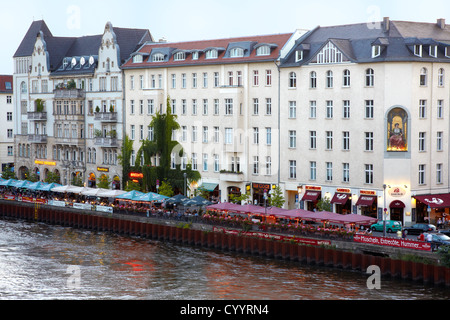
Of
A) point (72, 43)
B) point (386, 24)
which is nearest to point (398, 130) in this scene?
point (386, 24)

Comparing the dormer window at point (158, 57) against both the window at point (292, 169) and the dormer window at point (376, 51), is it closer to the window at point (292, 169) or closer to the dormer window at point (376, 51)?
the window at point (292, 169)

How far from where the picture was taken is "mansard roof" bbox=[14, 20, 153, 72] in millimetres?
114562

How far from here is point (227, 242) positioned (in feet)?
262

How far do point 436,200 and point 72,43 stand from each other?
63830 millimetres

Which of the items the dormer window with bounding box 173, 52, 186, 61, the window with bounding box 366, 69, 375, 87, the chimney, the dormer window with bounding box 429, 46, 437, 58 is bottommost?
the window with bounding box 366, 69, 375, 87

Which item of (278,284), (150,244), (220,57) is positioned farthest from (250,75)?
(278,284)

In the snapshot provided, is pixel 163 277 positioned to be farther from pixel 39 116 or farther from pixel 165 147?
pixel 39 116

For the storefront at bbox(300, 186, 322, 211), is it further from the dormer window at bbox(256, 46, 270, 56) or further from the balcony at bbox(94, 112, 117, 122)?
the balcony at bbox(94, 112, 117, 122)

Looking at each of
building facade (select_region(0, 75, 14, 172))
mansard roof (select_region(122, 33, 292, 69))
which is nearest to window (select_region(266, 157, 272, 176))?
mansard roof (select_region(122, 33, 292, 69))

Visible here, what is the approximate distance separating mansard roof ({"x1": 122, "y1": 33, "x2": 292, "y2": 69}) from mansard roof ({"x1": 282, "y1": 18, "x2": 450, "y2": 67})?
101 inches

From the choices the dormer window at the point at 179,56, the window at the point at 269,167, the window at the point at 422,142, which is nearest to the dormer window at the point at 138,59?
the dormer window at the point at 179,56

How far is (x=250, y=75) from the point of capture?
9481 cm

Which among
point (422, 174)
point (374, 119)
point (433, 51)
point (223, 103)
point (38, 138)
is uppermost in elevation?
point (433, 51)
